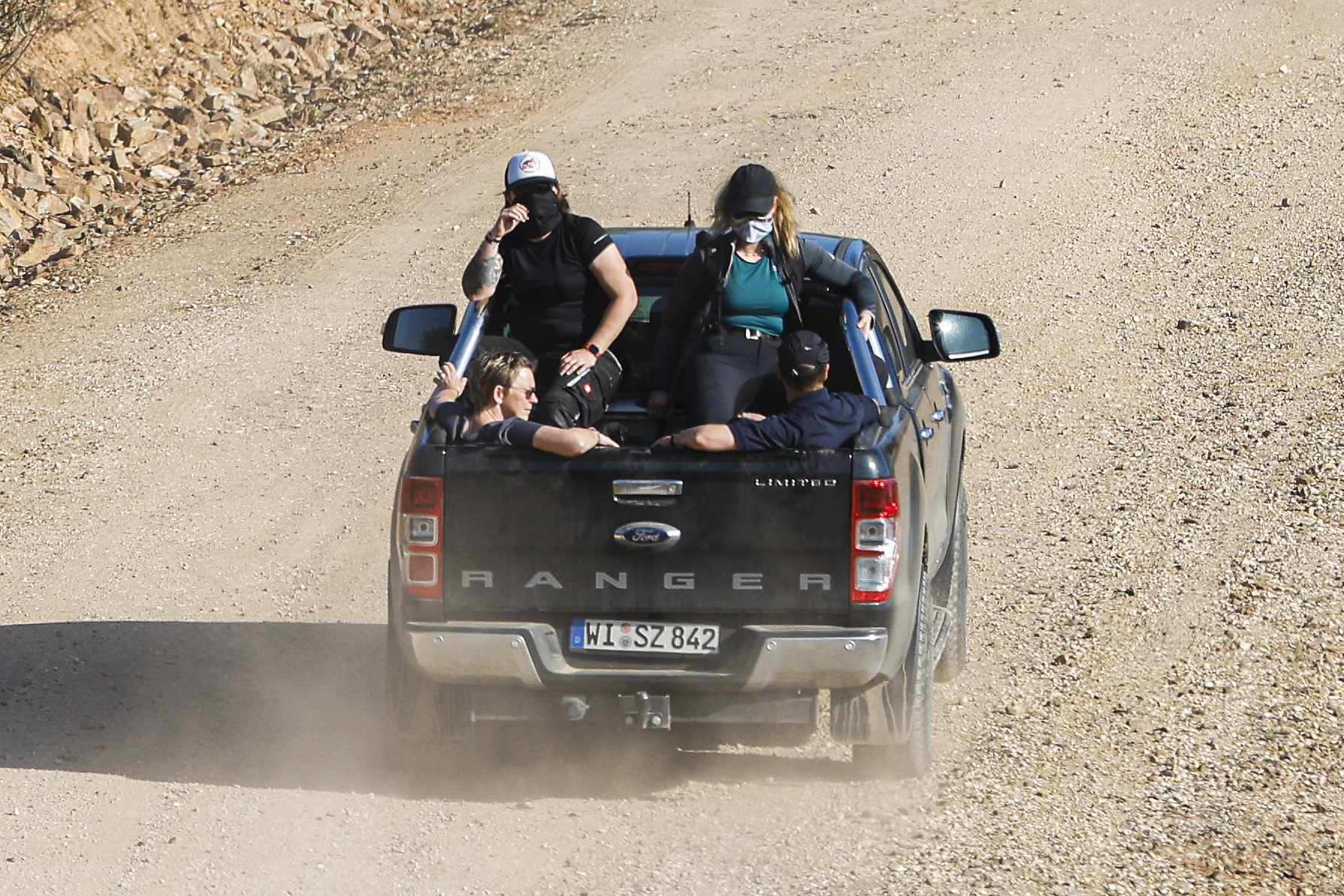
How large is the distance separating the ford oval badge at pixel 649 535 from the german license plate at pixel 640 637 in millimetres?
265

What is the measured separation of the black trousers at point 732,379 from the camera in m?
6.07

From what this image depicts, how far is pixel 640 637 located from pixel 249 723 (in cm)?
213

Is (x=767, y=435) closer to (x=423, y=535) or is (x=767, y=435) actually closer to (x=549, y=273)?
(x=423, y=535)

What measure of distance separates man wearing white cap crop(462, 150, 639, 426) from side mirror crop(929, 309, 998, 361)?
120cm

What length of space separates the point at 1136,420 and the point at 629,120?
318 inches

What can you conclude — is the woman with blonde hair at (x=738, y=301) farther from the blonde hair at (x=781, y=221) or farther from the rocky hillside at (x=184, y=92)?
Answer: the rocky hillside at (x=184, y=92)

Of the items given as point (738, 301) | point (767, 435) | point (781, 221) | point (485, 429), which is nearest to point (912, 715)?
point (767, 435)

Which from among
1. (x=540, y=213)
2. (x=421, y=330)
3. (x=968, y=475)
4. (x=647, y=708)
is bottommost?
(x=968, y=475)

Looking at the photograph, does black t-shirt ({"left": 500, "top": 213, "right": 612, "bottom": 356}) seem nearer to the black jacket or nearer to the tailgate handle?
the black jacket

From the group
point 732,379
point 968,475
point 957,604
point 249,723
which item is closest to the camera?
point 732,379

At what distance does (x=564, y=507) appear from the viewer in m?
5.28

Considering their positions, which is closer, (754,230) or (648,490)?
(648,490)

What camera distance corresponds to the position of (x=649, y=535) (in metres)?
5.26

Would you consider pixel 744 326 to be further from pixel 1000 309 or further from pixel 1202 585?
pixel 1000 309
